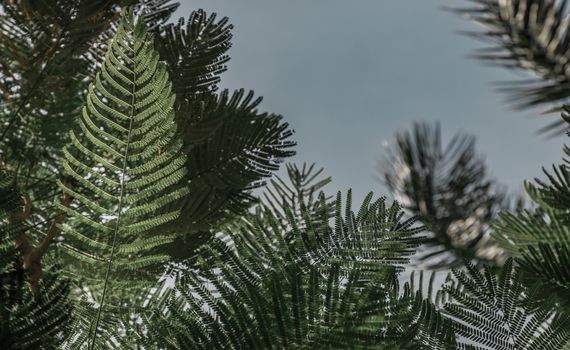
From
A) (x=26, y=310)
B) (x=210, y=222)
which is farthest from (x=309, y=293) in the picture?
(x=210, y=222)

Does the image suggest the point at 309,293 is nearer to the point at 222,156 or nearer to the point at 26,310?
the point at 26,310

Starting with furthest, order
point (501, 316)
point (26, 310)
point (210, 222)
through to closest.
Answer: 1. point (210, 222)
2. point (501, 316)
3. point (26, 310)

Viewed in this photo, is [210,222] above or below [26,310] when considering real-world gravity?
above

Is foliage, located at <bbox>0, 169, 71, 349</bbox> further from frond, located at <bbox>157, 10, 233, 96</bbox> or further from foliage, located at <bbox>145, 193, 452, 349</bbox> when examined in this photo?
frond, located at <bbox>157, 10, 233, 96</bbox>

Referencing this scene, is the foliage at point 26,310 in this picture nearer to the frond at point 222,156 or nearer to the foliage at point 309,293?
the foliage at point 309,293

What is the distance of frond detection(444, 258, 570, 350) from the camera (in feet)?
3.21

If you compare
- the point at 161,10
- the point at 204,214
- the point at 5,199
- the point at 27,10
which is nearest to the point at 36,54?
the point at 27,10

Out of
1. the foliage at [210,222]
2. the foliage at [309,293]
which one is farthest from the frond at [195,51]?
the foliage at [309,293]

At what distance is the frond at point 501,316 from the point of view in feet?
3.21

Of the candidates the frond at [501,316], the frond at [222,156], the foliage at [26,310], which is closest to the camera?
the foliage at [26,310]

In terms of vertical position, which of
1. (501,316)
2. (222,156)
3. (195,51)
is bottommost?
(501,316)

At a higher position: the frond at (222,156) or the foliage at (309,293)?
the frond at (222,156)

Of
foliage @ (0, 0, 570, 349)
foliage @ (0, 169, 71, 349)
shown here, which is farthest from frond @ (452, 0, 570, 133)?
foliage @ (0, 169, 71, 349)

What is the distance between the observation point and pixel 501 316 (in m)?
1.00
